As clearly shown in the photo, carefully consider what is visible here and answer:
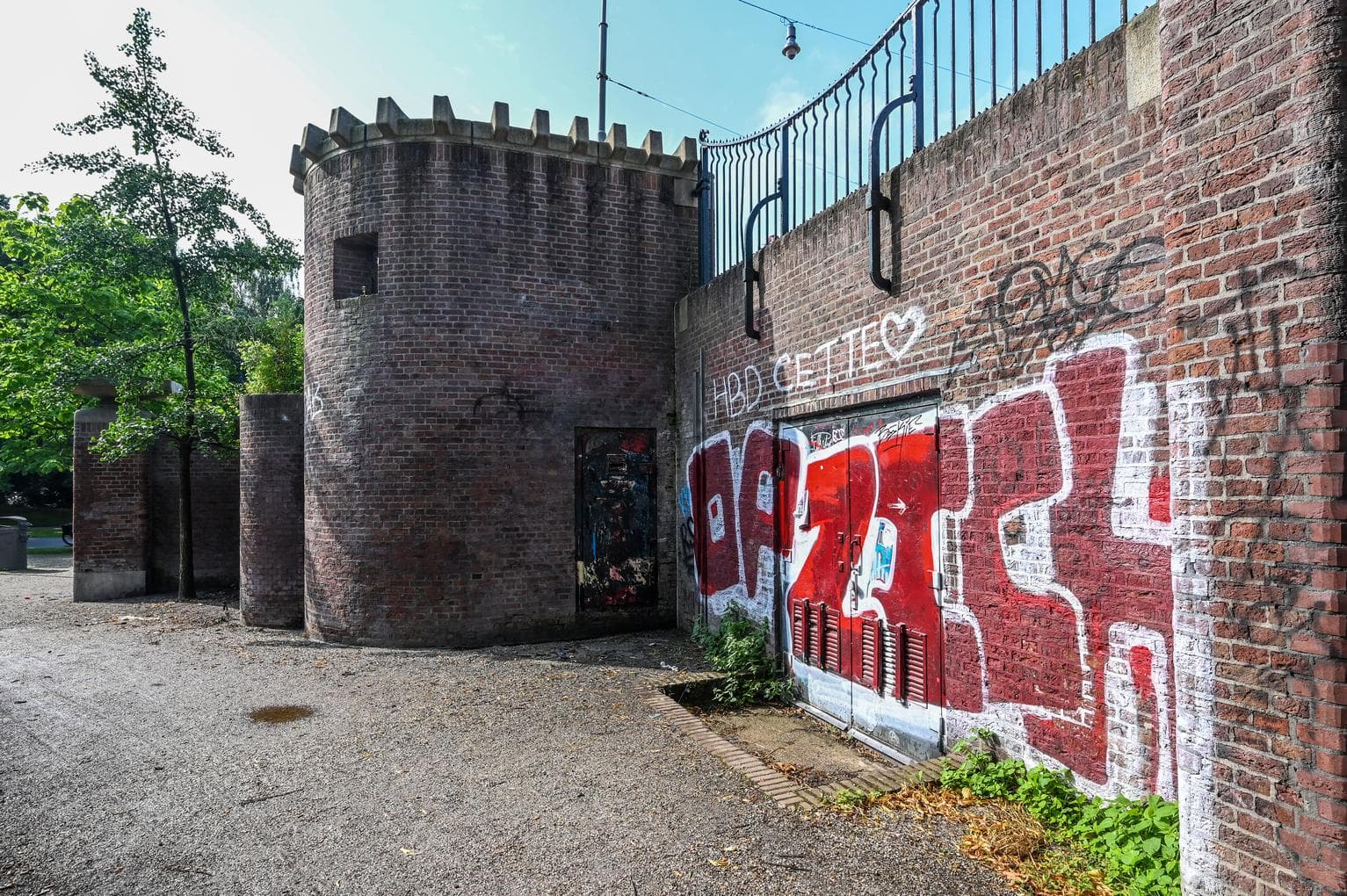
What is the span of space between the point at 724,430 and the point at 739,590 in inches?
68.1

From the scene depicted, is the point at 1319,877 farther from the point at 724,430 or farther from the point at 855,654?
the point at 724,430

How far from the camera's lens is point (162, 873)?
11.5 feet

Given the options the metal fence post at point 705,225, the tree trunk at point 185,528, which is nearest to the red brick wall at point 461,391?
the metal fence post at point 705,225

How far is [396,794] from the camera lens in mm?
4383

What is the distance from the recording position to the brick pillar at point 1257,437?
2303 mm

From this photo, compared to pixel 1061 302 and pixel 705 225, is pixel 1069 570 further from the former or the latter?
pixel 705 225

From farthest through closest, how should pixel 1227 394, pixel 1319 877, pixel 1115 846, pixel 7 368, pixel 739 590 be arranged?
pixel 7 368
pixel 739 590
pixel 1115 846
pixel 1227 394
pixel 1319 877

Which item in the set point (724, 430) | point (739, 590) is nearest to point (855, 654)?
point (739, 590)

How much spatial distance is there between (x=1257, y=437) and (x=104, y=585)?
15.3 metres

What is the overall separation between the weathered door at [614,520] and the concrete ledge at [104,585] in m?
8.92

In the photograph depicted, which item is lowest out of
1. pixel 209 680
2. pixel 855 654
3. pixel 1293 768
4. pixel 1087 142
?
pixel 209 680

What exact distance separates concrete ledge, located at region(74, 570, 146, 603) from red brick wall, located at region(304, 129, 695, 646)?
5.84 m

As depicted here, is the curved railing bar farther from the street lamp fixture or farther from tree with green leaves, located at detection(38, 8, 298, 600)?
tree with green leaves, located at detection(38, 8, 298, 600)

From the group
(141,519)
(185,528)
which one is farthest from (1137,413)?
(141,519)
